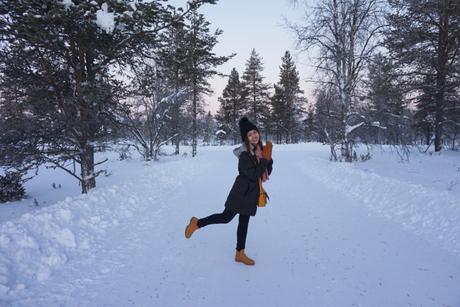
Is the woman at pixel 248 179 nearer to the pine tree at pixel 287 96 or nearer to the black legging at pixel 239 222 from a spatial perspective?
the black legging at pixel 239 222

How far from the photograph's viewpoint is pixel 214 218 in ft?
13.6

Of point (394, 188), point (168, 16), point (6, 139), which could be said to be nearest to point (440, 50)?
point (394, 188)

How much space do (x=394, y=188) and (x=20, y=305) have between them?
762cm

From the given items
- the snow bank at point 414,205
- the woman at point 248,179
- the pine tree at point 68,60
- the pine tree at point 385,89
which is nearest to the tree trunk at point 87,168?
the pine tree at point 68,60

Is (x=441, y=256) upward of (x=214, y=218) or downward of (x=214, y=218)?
downward

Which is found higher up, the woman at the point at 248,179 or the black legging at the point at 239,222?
the woman at the point at 248,179

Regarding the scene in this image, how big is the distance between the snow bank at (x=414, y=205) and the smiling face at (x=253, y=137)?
336 cm

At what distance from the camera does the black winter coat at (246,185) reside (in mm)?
3848

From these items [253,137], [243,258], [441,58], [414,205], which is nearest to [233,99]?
[441,58]

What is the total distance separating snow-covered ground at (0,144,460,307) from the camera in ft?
10.1

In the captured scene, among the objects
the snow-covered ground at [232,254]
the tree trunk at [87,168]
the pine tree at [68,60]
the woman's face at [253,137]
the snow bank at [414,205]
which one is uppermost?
the pine tree at [68,60]

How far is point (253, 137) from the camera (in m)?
3.93

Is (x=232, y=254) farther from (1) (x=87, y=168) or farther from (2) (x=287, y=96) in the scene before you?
(2) (x=287, y=96)

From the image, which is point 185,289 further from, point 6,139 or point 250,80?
point 250,80
